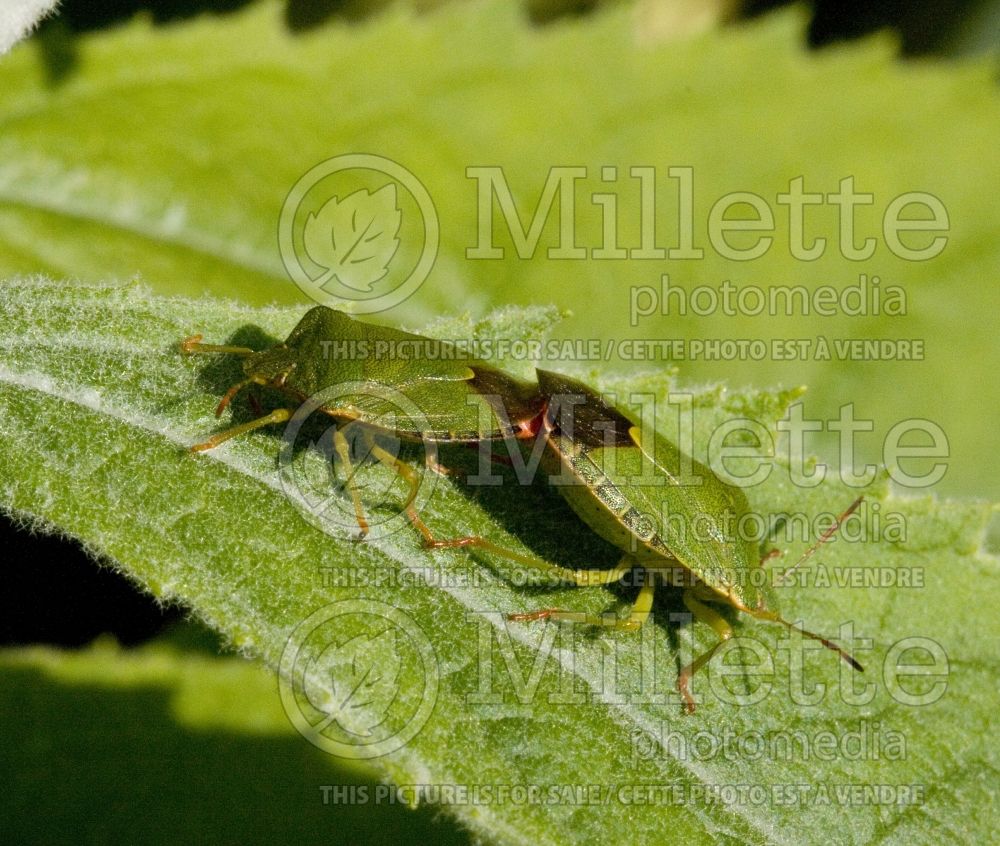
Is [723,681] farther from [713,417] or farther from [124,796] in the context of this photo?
[124,796]

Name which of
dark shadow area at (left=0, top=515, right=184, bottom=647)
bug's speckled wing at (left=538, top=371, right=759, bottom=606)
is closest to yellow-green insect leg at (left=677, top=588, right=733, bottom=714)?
bug's speckled wing at (left=538, top=371, right=759, bottom=606)

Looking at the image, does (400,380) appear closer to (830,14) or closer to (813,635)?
(813,635)

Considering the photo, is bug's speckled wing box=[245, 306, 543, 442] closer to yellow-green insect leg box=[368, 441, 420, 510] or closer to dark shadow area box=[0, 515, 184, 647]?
yellow-green insect leg box=[368, 441, 420, 510]

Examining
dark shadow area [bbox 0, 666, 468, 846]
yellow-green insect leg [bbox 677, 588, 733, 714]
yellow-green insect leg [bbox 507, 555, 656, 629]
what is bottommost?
dark shadow area [bbox 0, 666, 468, 846]

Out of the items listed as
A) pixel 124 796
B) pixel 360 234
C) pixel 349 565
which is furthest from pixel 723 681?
pixel 360 234

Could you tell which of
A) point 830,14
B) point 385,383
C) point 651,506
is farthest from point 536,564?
point 830,14
